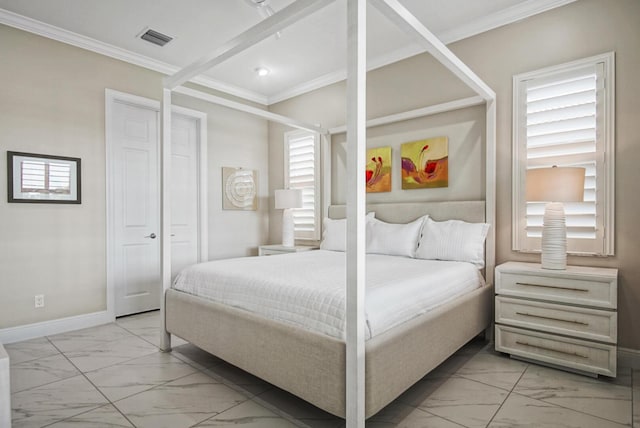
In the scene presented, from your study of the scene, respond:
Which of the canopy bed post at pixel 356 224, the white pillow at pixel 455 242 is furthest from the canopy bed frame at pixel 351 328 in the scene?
the white pillow at pixel 455 242

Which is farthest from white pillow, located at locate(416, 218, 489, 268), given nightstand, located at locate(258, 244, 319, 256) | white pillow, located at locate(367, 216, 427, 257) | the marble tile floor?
nightstand, located at locate(258, 244, 319, 256)

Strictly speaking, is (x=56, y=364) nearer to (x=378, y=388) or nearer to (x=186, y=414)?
(x=186, y=414)

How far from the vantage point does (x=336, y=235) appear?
388 cm

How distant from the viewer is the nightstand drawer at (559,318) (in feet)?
7.58

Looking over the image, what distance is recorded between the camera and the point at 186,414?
1976mm

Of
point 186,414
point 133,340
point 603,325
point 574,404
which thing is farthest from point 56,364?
point 603,325

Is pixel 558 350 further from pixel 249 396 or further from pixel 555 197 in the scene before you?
pixel 249 396

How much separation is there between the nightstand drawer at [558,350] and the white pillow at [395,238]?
96 cm

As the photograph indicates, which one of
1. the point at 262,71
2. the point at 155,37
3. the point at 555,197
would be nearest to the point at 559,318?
the point at 555,197

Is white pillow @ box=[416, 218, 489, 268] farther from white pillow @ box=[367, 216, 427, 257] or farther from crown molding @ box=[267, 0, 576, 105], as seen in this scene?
crown molding @ box=[267, 0, 576, 105]

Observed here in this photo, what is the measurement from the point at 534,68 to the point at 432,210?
4.71ft

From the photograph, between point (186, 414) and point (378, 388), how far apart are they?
3.55ft

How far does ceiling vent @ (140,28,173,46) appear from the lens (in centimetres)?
342

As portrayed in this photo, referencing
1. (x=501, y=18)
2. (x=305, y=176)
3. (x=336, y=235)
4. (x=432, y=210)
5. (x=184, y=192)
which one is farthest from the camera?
(x=305, y=176)
